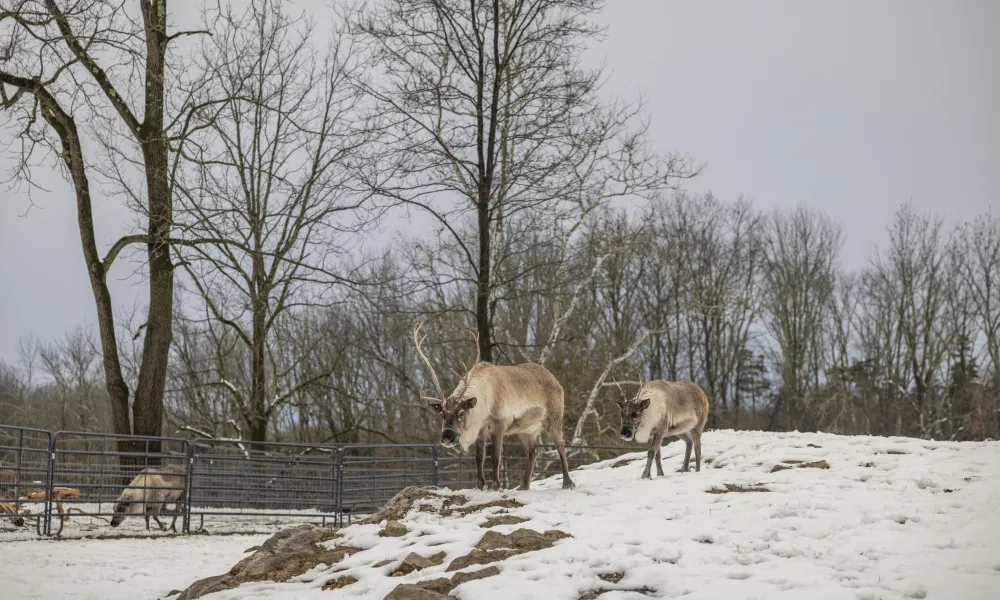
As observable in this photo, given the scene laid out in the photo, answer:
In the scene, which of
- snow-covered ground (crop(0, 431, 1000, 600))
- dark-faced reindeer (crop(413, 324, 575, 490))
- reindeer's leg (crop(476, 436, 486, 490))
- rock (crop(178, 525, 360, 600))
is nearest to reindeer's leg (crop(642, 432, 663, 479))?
snow-covered ground (crop(0, 431, 1000, 600))

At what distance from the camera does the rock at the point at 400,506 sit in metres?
9.11

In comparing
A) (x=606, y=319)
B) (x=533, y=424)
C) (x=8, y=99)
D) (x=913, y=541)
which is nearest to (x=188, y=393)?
(x=606, y=319)

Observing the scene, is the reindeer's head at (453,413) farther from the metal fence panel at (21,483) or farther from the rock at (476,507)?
the metal fence panel at (21,483)

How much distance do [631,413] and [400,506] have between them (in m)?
3.63

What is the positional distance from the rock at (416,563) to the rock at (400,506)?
146 cm

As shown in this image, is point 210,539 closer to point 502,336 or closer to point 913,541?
point 913,541

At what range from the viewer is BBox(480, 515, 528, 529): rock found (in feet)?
→ 26.9

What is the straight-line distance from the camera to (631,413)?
38.1 feet

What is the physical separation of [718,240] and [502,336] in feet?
55.6

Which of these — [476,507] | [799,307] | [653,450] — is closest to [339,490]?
[653,450]

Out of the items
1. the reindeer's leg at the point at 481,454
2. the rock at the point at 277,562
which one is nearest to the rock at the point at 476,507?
the reindeer's leg at the point at 481,454

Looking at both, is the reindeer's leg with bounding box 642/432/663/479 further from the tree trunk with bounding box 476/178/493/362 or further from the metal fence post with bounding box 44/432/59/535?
the metal fence post with bounding box 44/432/59/535

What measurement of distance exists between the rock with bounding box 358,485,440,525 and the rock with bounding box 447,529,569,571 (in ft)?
5.24

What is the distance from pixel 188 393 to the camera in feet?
113
